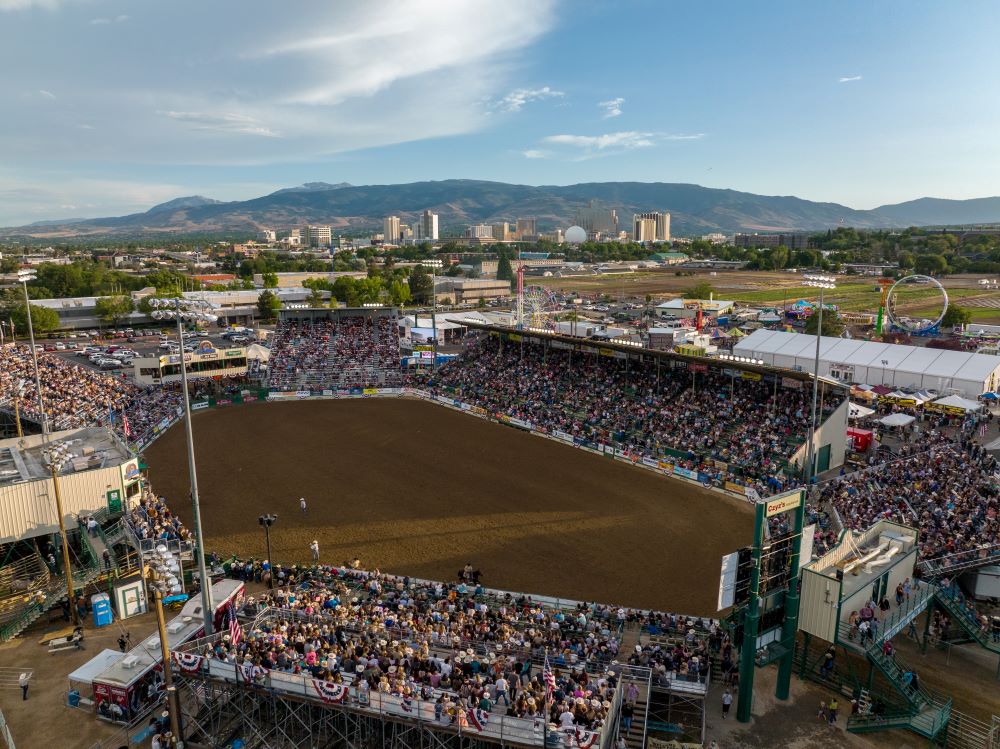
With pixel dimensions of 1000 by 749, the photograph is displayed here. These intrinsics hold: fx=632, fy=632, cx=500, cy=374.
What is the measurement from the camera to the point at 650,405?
113 ft

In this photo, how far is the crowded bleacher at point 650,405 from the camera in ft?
94.3

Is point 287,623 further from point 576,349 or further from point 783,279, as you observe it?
point 783,279

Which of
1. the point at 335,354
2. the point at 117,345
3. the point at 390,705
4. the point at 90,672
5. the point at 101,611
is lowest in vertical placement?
the point at 101,611

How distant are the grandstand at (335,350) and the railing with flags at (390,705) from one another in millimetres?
34066

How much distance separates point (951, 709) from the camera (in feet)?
45.7

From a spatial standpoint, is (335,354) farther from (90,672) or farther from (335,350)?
(90,672)

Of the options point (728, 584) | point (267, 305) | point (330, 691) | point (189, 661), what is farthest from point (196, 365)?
point (728, 584)

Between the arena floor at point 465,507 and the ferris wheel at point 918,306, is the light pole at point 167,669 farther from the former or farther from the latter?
the ferris wheel at point 918,306

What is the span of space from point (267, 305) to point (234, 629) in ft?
245

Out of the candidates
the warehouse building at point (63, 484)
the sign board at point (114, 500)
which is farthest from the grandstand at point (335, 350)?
the sign board at point (114, 500)

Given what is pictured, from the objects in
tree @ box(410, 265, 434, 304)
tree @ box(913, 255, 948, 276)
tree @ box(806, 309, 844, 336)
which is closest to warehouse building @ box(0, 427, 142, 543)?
tree @ box(806, 309, 844, 336)

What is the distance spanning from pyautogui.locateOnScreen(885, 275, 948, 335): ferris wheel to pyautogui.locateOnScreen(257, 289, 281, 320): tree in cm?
6957

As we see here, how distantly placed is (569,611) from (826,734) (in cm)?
650

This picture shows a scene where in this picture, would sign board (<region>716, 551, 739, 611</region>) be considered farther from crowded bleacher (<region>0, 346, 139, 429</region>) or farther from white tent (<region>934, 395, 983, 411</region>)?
crowded bleacher (<region>0, 346, 139, 429</region>)
